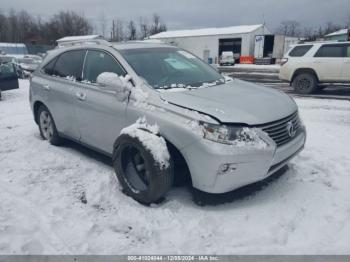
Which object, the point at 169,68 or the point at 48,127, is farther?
the point at 48,127

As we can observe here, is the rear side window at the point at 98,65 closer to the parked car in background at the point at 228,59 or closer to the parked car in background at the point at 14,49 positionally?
the parked car in background at the point at 228,59

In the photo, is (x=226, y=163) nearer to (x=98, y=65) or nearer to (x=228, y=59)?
(x=98, y=65)

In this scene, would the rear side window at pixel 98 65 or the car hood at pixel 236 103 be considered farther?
the rear side window at pixel 98 65

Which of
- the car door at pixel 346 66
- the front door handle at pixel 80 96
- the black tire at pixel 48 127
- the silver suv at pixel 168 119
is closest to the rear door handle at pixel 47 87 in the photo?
the silver suv at pixel 168 119

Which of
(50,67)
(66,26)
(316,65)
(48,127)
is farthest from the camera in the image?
(66,26)

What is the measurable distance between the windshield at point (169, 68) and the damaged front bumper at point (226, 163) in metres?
1.07

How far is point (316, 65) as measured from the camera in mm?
11500

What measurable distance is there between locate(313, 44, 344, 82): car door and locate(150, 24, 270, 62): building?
109ft

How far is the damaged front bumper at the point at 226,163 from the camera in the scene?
311cm

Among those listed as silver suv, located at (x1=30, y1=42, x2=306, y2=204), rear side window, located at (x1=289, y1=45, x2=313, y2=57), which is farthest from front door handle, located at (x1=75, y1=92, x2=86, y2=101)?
rear side window, located at (x1=289, y1=45, x2=313, y2=57)

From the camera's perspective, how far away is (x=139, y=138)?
11.3 ft

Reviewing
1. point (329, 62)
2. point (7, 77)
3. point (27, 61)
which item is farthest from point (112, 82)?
point (27, 61)

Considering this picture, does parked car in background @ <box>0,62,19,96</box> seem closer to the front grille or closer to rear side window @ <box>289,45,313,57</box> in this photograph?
rear side window @ <box>289,45,313,57</box>

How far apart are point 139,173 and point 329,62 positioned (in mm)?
9931
